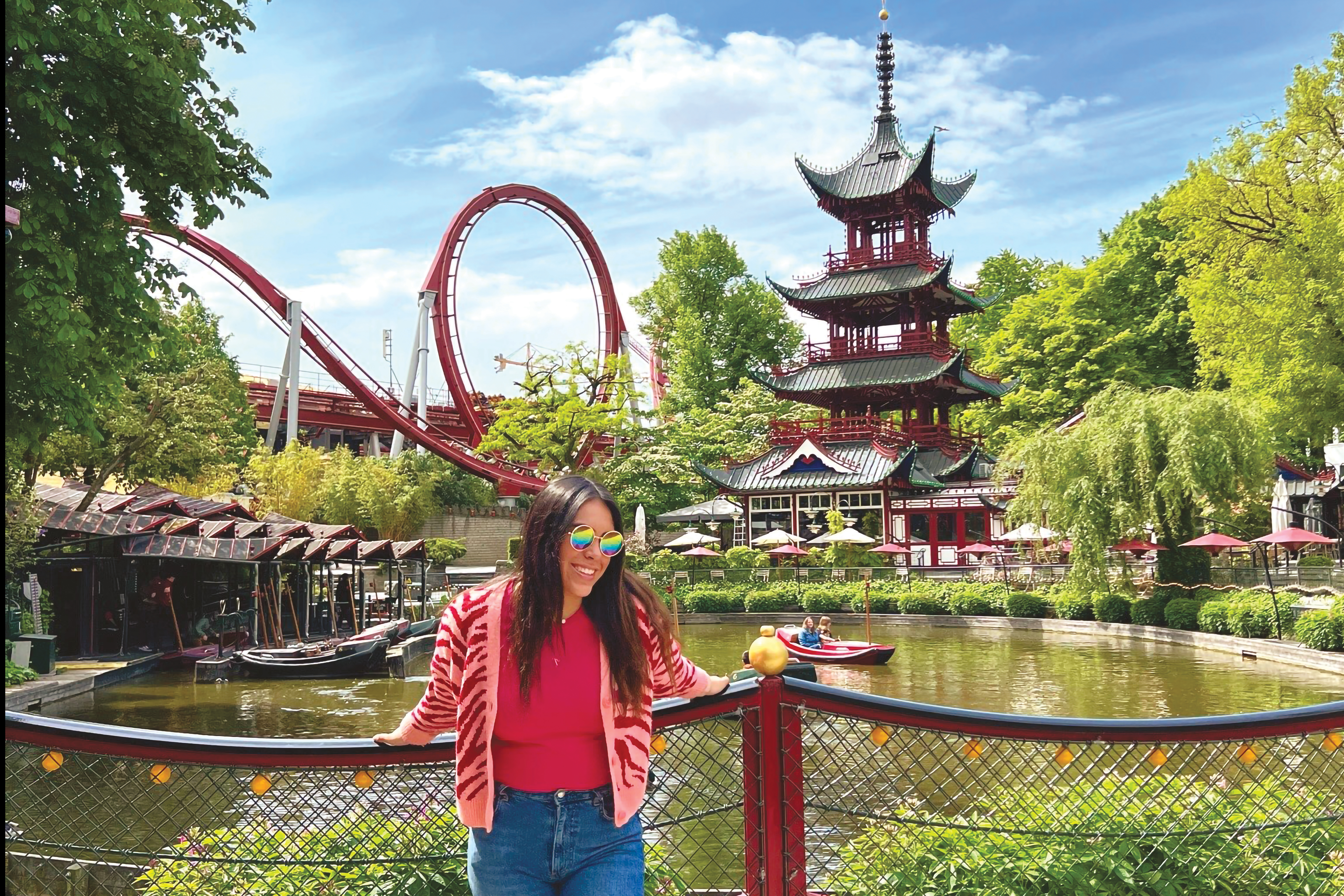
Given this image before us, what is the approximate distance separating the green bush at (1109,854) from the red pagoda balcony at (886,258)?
40011mm

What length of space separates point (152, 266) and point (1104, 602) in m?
20.7

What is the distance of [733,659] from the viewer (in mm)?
21938

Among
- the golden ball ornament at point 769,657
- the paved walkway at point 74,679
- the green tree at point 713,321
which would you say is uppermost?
the green tree at point 713,321

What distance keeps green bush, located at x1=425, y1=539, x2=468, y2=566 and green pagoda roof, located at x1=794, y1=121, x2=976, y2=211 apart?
2104 centimetres

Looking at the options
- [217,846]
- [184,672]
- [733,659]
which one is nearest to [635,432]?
[733,659]

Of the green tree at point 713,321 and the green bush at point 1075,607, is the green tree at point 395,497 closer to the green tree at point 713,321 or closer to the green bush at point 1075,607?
the green tree at point 713,321

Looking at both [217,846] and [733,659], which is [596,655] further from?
[733,659]

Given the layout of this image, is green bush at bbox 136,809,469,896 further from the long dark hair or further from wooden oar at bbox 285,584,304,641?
wooden oar at bbox 285,584,304,641

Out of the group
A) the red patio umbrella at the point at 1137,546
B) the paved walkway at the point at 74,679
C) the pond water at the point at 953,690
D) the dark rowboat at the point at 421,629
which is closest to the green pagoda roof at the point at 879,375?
the red patio umbrella at the point at 1137,546

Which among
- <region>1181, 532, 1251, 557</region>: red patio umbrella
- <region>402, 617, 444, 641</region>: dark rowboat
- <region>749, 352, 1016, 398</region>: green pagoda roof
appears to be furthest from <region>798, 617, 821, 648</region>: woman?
<region>749, 352, 1016, 398</region>: green pagoda roof

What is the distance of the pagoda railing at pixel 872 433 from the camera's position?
40.3m

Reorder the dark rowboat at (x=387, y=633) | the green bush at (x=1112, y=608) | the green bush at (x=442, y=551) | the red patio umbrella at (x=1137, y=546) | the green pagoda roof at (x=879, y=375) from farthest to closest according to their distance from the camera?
the green bush at (x=442, y=551)
the green pagoda roof at (x=879, y=375)
the green bush at (x=1112, y=608)
the red patio umbrella at (x=1137, y=546)
the dark rowboat at (x=387, y=633)

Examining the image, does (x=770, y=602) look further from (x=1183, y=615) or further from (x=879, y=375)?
(x=879, y=375)

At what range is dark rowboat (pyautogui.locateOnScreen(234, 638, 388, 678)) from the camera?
752 inches
